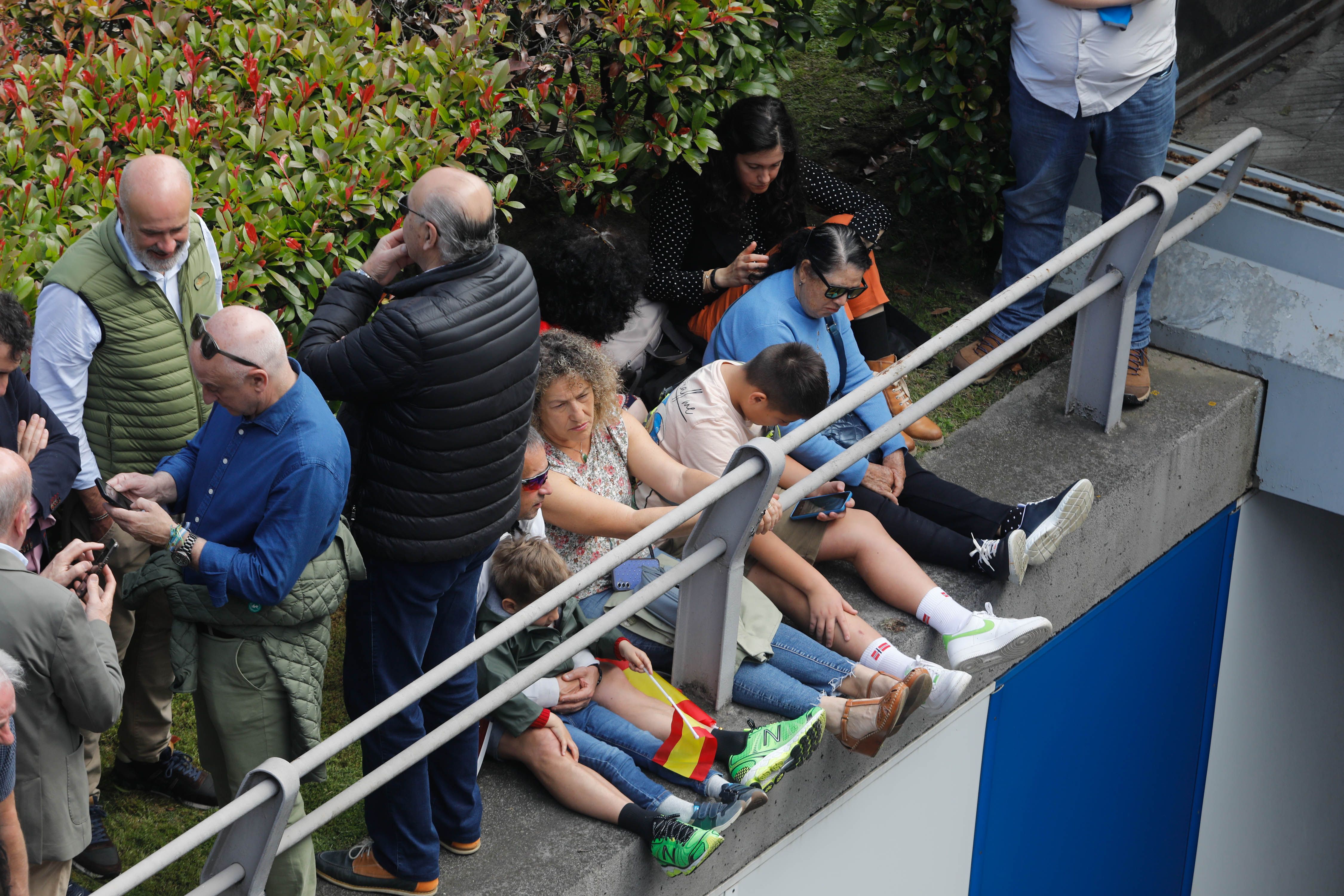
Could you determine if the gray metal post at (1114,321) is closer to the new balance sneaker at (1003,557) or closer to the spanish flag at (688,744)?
the new balance sneaker at (1003,557)

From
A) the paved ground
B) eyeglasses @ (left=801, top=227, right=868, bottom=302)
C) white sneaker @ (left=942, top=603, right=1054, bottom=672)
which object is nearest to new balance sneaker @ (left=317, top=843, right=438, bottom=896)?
white sneaker @ (left=942, top=603, right=1054, bottom=672)

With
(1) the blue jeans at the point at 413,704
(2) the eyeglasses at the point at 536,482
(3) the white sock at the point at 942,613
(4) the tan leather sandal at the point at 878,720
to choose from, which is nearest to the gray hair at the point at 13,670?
(1) the blue jeans at the point at 413,704

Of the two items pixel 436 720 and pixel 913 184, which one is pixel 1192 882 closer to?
pixel 913 184

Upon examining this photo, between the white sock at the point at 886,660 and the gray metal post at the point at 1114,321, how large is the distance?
1.61 metres

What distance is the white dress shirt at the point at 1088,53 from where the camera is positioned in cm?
489

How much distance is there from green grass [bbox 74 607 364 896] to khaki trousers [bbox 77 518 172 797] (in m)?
0.13

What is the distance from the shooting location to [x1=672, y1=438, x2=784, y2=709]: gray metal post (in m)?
3.45

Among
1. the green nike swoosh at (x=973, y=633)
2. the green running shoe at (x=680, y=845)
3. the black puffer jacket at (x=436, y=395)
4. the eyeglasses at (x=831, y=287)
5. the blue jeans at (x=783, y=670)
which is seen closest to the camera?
the black puffer jacket at (x=436, y=395)

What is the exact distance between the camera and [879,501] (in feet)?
15.0

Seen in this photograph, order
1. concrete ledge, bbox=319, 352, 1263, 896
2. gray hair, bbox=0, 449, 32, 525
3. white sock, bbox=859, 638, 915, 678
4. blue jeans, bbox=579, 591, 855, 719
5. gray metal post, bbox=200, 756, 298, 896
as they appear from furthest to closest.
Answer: white sock, bbox=859, 638, 915, 678
blue jeans, bbox=579, 591, 855, 719
concrete ledge, bbox=319, 352, 1263, 896
gray hair, bbox=0, 449, 32, 525
gray metal post, bbox=200, 756, 298, 896

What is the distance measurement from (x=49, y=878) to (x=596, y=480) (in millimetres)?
1733

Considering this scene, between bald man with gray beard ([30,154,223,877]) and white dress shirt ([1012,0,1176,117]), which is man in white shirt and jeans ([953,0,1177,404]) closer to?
white dress shirt ([1012,0,1176,117])

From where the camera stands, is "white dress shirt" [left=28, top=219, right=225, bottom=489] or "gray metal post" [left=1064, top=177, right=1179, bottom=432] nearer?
"white dress shirt" [left=28, top=219, right=225, bottom=489]

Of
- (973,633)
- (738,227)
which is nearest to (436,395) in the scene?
(973,633)
